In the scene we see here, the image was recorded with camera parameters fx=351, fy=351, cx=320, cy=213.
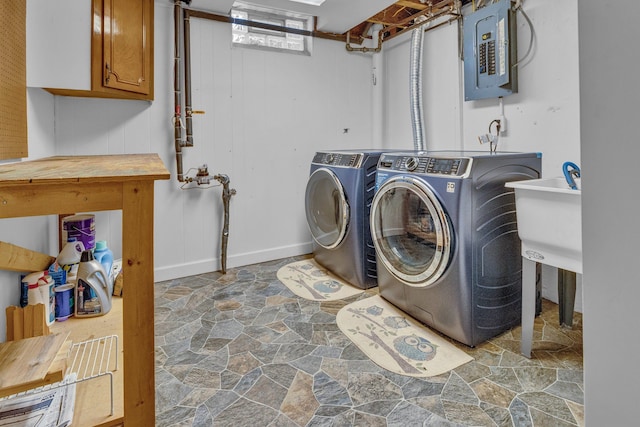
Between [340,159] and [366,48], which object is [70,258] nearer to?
[340,159]

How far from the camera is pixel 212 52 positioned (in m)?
2.87

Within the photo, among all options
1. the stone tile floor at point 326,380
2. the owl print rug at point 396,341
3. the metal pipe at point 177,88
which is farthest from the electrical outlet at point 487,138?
the metal pipe at point 177,88

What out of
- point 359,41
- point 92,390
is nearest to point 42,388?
point 92,390

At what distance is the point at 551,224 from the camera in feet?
4.97

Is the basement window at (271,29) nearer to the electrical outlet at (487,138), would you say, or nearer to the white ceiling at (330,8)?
the white ceiling at (330,8)

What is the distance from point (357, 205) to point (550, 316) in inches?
54.3

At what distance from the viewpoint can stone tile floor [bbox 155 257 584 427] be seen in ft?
4.51

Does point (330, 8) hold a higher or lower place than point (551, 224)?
higher

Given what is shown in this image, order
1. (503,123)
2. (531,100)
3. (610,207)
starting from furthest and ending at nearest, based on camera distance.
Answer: (503,123)
(531,100)
(610,207)

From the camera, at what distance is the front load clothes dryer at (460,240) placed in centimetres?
176

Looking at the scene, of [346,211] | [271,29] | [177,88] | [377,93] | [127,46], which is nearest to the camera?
[127,46]

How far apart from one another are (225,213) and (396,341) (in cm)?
177

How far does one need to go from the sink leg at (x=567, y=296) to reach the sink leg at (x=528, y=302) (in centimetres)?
42

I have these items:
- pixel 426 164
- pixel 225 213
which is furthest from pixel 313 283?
pixel 426 164
